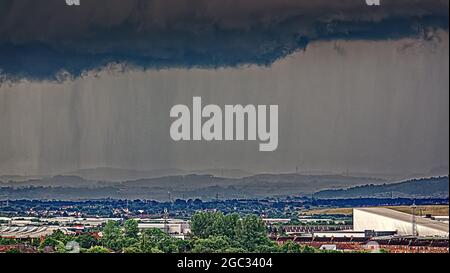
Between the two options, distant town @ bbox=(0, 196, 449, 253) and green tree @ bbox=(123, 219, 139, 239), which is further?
green tree @ bbox=(123, 219, 139, 239)

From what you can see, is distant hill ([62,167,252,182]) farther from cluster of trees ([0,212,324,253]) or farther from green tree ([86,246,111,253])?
green tree ([86,246,111,253])

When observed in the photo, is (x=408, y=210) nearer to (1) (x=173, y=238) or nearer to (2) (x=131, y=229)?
(1) (x=173, y=238)

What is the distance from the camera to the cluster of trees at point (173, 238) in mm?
6840

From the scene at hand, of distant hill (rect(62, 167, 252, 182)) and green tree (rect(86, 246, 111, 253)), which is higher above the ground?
distant hill (rect(62, 167, 252, 182))

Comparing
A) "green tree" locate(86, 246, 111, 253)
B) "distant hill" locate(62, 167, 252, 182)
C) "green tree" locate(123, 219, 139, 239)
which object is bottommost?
"green tree" locate(86, 246, 111, 253)

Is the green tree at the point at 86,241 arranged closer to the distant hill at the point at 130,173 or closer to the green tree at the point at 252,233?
the distant hill at the point at 130,173

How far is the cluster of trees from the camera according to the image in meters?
6.84

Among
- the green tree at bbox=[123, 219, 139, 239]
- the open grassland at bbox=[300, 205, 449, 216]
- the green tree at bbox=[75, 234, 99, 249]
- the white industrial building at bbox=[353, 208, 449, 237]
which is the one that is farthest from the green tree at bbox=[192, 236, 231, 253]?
the white industrial building at bbox=[353, 208, 449, 237]

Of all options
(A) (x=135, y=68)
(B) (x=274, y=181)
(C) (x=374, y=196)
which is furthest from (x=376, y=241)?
(A) (x=135, y=68)

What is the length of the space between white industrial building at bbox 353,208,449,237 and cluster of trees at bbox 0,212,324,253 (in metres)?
0.47

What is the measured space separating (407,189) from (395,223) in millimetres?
242

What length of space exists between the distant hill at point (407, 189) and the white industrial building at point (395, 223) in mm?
115
